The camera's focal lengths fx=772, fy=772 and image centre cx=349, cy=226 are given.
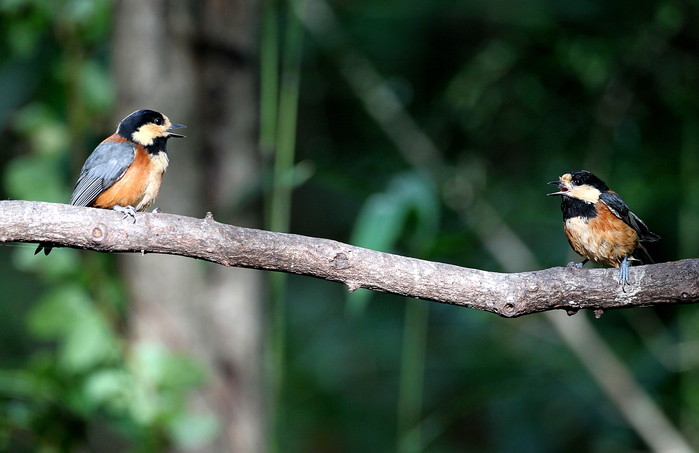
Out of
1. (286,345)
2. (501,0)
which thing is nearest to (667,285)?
(501,0)

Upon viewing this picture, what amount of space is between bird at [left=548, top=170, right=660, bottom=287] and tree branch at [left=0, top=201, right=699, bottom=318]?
0.34 metres

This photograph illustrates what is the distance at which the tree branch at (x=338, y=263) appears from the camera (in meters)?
2.23

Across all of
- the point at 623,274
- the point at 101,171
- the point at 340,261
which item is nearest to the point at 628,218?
the point at 623,274

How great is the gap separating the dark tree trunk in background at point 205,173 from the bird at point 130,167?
65cm

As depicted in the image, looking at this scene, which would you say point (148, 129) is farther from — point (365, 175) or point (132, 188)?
point (365, 175)

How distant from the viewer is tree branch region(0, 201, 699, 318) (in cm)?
223

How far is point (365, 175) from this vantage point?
441 centimetres

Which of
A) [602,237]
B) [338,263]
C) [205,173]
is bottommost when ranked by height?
[338,263]

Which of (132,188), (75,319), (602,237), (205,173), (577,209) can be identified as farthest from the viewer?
(205,173)

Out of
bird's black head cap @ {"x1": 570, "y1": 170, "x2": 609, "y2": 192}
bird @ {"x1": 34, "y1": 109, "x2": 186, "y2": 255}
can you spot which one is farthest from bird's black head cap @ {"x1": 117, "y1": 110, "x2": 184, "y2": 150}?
bird's black head cap @ {"x1": 570, "y1": 170, "x2": 609, "y2": 192}

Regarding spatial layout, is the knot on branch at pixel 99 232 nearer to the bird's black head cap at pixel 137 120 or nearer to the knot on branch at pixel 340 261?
the knot on branch at pixel 340 261

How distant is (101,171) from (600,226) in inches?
75.8

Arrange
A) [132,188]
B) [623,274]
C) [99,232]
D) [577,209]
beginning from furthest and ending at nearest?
[132,188], [577,209], [623,274], [99,232]

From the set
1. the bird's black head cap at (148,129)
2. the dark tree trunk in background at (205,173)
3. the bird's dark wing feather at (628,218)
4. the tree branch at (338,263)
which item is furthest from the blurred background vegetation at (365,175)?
the bird's dark wing feather at (628,218)
